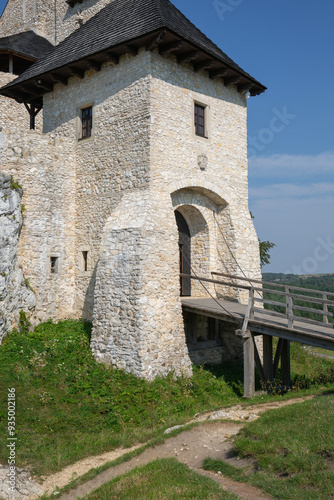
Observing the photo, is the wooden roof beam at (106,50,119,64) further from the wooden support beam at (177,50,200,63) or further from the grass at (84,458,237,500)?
the grass at (84,458,237,500)

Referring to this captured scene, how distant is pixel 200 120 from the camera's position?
1281cm

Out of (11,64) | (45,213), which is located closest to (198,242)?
(45,213)

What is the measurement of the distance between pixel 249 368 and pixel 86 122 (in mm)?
8670

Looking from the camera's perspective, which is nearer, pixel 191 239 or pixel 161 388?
pixel 161 388

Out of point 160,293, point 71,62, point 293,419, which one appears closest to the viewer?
point 293,419

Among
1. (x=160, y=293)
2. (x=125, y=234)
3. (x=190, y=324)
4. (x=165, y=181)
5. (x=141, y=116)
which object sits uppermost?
(x=141, y=116)

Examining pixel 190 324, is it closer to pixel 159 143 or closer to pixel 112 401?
pixel 112 401

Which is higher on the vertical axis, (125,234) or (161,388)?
(125,234)

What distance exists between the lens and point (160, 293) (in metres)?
10.5

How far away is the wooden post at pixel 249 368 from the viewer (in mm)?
10281

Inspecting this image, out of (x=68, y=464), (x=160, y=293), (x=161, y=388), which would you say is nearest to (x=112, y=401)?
(x=161, y=388)

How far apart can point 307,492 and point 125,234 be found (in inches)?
279

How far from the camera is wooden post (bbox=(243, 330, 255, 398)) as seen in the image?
405 inches

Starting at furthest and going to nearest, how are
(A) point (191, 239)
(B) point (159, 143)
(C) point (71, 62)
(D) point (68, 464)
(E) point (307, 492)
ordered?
(A) point (191, 239) → (C) point (71, 62) → (B) point (159, 143) → (D) point (68, 464) → (E) point (307, 492)
